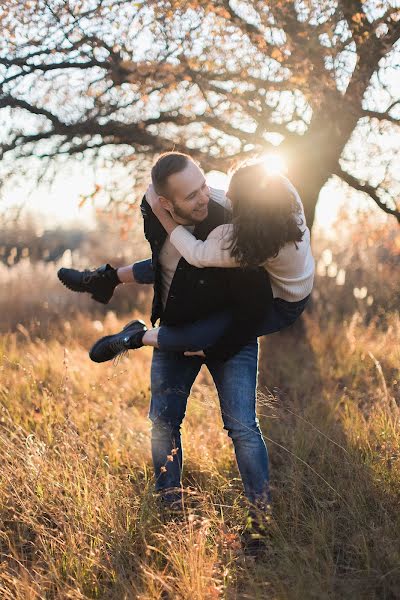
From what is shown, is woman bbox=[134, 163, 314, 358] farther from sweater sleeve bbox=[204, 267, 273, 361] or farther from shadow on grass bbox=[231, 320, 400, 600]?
shadow on grass bbox=[231, 320, 400, 600]

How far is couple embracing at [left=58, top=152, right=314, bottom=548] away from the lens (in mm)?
2828

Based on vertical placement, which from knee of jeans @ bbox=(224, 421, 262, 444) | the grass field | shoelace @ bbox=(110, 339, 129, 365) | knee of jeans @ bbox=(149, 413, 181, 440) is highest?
shoelace @ bbox=(110, 339, 129, 365)

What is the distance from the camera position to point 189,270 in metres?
3.11

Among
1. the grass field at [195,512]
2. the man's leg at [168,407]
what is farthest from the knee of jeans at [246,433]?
the man's leg at [168,407]

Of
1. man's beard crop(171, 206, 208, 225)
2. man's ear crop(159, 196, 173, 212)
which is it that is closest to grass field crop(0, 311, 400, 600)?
man's beard crop(171, 206, 208, 225)

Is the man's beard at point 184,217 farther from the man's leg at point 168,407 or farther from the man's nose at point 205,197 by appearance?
the man's leg at point 168,407

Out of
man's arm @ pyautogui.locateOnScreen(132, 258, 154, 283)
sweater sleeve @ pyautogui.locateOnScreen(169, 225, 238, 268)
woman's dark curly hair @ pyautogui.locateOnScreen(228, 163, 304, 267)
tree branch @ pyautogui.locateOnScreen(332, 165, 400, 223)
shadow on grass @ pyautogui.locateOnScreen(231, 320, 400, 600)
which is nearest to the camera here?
shadow on grass @ pyautogui.locateOnScreen(231, 320, 400, 600)

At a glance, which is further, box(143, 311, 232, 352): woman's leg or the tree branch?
the tree branch

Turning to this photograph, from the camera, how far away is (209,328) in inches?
122

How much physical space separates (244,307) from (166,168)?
72 centimetres

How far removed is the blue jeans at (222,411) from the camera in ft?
10.3

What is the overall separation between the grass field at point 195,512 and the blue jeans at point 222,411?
4.0 inches

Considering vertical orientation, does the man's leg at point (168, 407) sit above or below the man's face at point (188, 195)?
below

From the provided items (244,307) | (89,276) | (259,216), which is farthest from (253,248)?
(89,276)
